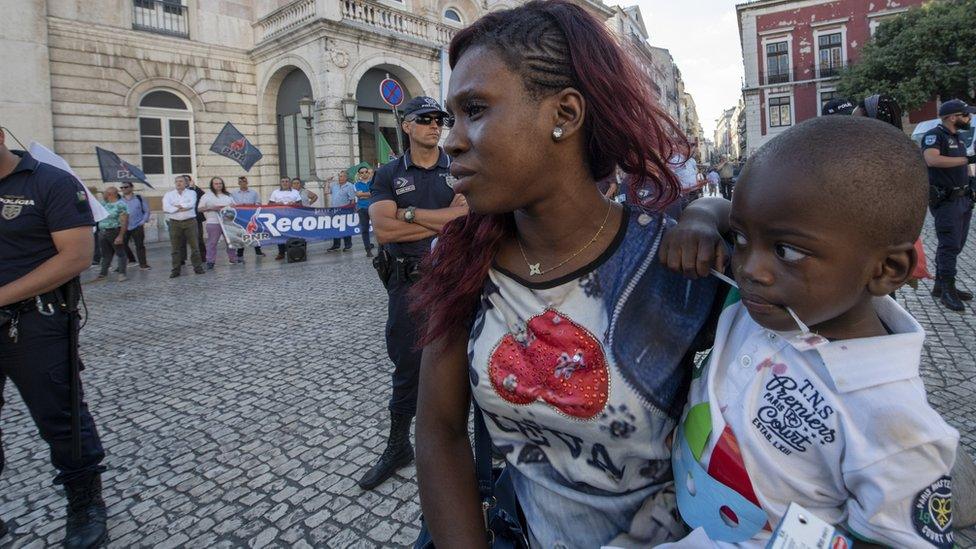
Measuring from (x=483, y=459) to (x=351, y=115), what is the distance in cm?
1596

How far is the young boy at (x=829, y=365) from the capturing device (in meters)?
0.77

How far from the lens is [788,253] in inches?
35.5

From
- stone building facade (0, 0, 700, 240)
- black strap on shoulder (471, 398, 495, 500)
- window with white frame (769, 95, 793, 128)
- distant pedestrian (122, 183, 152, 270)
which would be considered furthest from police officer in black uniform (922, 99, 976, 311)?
window with white frame (769, 95, 793, 128)

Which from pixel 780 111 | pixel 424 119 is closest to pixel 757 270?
pixel 424 119

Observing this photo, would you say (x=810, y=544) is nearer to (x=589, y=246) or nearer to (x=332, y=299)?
(x=589, y=246)

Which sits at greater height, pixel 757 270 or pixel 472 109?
pixel 472 109

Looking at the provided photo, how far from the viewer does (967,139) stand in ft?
18.5

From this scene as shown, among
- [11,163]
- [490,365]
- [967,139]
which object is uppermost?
[967,139]

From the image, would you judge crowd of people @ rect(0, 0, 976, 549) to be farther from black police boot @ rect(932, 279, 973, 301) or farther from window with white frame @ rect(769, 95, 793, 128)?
window with white frame @ rect(769, 95, 793, 128)

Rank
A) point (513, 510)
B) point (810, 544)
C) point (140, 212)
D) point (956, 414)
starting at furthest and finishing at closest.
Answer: point (140, 212)
point (956, 414)
point (513, 510)
point (810, 544)

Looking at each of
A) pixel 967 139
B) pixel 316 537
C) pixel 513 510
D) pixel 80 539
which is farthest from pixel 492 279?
pixel 967 139

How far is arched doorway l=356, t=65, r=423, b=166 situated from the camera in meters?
17.8

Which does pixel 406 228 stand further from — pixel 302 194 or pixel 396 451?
pixel 302 194

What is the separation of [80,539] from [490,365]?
247cm
